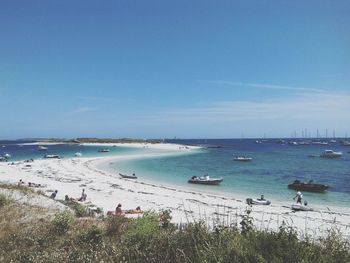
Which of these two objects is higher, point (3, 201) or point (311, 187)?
point (3, 201)

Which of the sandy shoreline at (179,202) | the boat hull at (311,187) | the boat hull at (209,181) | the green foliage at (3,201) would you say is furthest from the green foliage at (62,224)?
the boat hull at (209,181)

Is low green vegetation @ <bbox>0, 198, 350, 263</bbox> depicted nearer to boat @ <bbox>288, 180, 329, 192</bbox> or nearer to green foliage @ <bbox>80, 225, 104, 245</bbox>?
green foliage @ <bbox>80, 225, 104, 245</bbox>

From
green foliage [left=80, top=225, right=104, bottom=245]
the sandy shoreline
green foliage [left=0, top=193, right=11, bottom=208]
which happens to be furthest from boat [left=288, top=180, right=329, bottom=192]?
green foliage [left=80, top=225, right=104, bottom=245]

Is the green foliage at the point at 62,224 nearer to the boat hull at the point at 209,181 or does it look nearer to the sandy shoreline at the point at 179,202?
the sandy shoreline at the point at 179,202

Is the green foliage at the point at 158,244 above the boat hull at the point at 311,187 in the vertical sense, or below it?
above

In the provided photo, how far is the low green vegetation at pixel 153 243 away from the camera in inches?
236

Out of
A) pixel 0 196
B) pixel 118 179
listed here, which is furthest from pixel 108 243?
pixel 118 179

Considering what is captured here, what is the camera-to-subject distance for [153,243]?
7.45 m

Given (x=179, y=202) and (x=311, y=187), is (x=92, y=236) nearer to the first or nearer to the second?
(x=179, y=202)

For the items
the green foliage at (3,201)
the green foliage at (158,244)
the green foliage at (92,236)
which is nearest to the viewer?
the green foliage at (158,244)

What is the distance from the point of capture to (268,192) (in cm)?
3625

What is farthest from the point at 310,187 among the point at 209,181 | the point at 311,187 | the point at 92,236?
the point at 92,236

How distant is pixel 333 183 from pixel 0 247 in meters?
42.0

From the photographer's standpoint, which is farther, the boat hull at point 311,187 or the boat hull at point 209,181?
the boat hull at point 209,181
